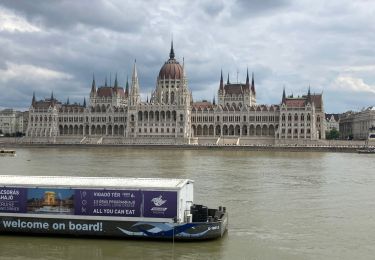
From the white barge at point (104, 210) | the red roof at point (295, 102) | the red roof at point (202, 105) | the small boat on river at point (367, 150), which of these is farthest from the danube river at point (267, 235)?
the red roof at point (202, 105)

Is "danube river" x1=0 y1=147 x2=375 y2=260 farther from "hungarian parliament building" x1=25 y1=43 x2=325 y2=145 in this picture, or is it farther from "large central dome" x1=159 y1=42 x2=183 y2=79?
"large central dome" x1=159 y1=42 x2=183 y2=79

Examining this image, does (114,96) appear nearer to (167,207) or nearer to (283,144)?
(283,144)

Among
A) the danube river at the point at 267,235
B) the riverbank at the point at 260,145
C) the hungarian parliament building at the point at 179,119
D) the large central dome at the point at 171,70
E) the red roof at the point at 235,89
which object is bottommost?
the danube river at the point at 267,235

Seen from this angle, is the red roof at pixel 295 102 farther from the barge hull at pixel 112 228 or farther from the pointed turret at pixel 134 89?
the barge hull at pixel 112 228

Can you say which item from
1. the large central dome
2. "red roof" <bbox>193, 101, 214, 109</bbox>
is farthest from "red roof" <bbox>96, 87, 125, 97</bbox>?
"red roof" <bbox>193, 101, 214, 109</bbox>

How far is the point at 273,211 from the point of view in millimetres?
25531

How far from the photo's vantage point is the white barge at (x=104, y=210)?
1836 cm

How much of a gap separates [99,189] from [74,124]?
423ft

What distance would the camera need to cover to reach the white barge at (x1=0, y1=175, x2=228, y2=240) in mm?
18359

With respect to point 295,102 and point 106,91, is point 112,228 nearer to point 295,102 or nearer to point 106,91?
point 295,102

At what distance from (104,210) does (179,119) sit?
111179 millimetres

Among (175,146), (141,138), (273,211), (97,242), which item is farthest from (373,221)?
(141,138)

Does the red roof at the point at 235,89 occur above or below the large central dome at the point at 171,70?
below

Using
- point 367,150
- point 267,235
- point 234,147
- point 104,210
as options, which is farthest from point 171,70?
point 104,210
